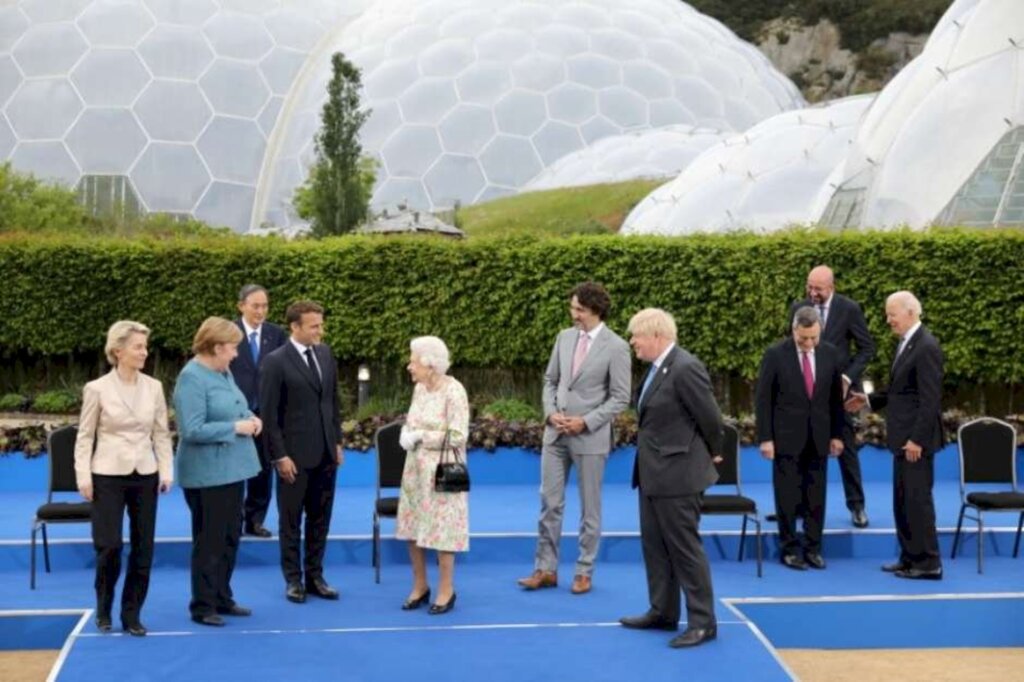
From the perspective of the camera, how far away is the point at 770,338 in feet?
43.4

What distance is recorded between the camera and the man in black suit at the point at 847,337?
377 inches

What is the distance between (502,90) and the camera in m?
27.1

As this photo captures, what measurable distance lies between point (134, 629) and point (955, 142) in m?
11.5

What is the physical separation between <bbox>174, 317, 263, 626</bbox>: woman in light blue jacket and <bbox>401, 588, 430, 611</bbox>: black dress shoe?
85 centimetres

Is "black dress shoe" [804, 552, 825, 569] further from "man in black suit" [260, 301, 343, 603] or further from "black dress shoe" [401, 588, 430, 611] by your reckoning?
"man in black suit" [260, 301, 343, 603]

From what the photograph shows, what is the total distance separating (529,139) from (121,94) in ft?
26.3

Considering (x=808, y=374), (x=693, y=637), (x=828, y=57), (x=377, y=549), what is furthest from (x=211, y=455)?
(x=828, y=57)

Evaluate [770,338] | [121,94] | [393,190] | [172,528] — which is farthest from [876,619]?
[121,94]

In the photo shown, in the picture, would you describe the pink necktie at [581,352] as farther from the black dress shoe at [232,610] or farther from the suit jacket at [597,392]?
the black dress shoe at [232,610]

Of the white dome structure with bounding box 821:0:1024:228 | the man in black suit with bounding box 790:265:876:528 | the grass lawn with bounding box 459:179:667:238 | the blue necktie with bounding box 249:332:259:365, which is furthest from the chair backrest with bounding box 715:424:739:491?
the grass lawn with bounding box 459:179:667:238

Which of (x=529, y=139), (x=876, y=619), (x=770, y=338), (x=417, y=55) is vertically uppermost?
(x=417, y=55)

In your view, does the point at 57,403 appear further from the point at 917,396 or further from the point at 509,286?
the point at 917,396

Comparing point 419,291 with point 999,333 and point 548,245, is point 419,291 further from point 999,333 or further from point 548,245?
point 999,333

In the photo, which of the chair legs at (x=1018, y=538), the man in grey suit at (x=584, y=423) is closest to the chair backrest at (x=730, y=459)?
the man in grey suit at (x=584, y=423)
